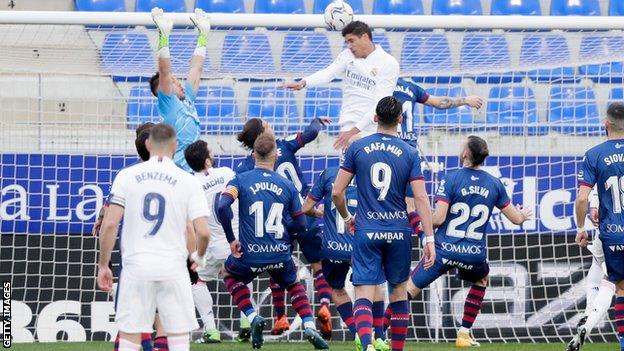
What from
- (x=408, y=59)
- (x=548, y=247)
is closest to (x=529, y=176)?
(x=548, y=247)

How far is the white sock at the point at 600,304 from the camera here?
1048 centimetres

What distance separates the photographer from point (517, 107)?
45.9ft

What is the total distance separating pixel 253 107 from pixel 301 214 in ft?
11.5

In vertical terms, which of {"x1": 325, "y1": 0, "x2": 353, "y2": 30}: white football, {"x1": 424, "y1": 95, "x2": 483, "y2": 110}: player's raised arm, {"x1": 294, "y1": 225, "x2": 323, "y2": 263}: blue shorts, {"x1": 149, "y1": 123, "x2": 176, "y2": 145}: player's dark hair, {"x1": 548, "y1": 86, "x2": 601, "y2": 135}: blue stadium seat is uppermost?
{"x1": 325, "y1": 0, "x2": 353, "y2": 30}: white football

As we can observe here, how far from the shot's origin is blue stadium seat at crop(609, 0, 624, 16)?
789 inches

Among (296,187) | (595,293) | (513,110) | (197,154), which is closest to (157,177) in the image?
(197,154)

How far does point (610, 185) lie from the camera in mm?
9695

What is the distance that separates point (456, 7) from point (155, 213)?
1339 cm

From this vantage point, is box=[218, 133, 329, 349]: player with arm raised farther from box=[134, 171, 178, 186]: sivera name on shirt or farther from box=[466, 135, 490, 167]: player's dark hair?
box=[134, 171, 178, 186]: sivera name on shirt

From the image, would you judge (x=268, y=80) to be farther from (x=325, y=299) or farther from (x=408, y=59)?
(x=325, y=299)

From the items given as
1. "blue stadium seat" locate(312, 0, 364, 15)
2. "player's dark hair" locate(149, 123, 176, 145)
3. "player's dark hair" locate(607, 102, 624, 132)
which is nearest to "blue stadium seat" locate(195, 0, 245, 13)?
"blue stadium seat" locate(312, 0, 364, 15)

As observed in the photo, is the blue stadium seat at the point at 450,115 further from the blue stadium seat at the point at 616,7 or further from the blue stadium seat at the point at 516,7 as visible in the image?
the blue stadium seat at the point at 616,7

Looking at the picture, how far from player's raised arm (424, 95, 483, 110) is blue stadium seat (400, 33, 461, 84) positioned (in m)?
1.65

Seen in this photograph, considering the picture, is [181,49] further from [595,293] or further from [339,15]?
[595,293]
